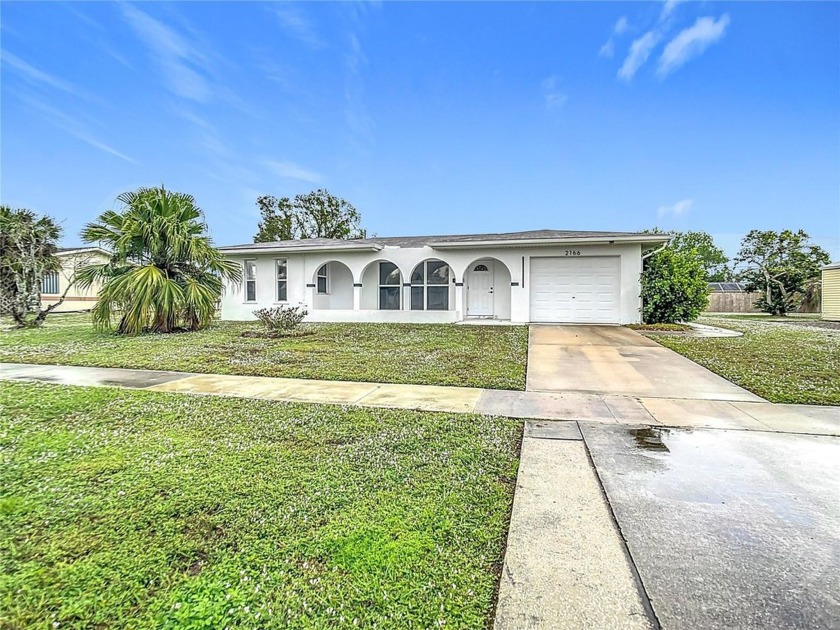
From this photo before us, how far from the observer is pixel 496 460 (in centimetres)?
332

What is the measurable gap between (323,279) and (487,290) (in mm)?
7042

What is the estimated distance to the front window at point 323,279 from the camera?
1811 cm

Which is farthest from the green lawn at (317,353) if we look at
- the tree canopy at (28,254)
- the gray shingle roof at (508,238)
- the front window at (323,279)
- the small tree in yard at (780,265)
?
the small tree in yard at (780,265)

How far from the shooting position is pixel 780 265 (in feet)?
80.3

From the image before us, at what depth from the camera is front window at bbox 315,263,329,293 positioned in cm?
1811

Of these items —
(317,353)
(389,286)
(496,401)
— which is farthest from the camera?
(389,286)

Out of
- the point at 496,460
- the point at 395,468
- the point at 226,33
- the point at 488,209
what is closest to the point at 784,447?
the point at 496,460

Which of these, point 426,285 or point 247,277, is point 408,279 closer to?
point 426,285

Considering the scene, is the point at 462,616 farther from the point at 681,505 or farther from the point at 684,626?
the point at 681,505

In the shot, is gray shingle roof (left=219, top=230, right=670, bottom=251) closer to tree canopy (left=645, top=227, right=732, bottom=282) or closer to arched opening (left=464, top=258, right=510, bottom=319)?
arched opening (left=464, top=258, right=510, bottom=319)

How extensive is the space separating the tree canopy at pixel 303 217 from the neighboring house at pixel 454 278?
2069cm

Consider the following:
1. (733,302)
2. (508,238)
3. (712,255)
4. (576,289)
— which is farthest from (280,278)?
(712,255)

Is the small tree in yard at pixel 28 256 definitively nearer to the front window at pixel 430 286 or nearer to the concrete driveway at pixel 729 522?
the front window at pixel 430 286

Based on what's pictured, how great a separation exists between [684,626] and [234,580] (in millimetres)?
1890
